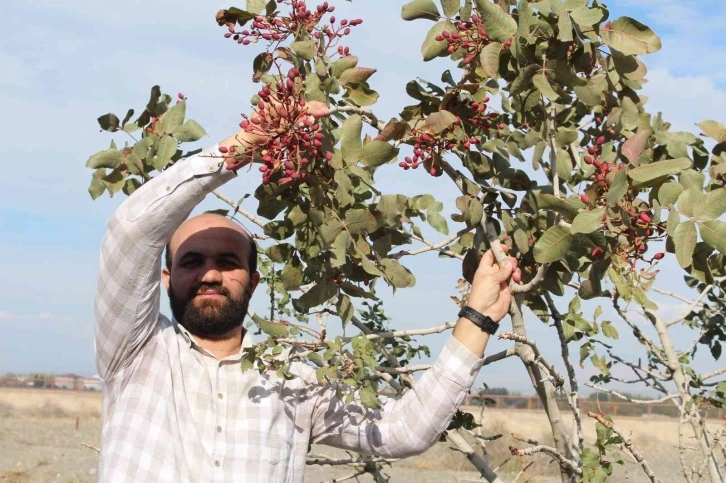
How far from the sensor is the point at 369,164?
2258 millimetres

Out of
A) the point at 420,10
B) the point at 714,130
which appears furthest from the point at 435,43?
the point at 714,130

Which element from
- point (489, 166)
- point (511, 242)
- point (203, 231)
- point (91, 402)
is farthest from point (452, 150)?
point (91, 402)

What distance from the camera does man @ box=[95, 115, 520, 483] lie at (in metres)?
2.43

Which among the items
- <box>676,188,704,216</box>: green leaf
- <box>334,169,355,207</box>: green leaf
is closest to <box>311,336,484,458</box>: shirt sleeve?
<box>334,169,355,207</box>: green leaf

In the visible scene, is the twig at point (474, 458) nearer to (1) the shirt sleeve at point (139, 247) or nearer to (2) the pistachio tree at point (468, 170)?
(2) the pistachio tree at point (468, 170)

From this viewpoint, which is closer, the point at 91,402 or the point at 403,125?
the point at 403,125

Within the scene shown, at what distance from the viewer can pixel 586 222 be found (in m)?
1.99

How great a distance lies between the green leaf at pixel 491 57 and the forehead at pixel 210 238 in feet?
3.66

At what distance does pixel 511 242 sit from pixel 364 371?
62cm

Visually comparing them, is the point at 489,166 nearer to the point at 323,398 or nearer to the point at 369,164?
the point at 369,164

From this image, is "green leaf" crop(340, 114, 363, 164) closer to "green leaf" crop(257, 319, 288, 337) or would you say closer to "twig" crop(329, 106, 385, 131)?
"twig" crop(329, 106, 385, 131)

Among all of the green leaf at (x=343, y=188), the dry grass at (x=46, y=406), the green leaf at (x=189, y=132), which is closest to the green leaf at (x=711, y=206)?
the green leaf at (x=343, y=188)

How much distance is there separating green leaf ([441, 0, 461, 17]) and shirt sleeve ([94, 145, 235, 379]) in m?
0.76

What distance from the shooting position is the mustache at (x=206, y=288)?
2824mm
